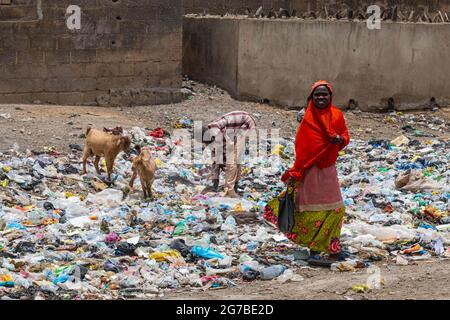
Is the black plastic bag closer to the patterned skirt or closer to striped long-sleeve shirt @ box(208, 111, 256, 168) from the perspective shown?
the patterned skirt

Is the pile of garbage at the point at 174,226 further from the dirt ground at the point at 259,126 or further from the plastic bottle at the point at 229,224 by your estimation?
the dirt ground at the point at 259,126

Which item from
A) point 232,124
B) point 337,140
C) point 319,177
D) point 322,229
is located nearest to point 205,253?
point 322,229

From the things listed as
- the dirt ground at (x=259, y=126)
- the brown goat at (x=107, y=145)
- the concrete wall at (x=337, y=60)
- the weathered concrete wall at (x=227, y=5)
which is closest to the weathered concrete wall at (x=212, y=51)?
the concrete wall at (x=337, y=60)

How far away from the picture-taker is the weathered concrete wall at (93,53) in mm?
14039

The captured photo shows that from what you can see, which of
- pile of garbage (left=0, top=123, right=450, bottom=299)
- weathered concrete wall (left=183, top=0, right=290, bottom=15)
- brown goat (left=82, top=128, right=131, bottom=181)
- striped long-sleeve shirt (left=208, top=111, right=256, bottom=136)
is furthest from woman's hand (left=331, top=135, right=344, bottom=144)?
weathered concrete wall (left=183, top=0, right=290, bottom=15)

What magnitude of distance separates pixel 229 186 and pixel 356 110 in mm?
6312

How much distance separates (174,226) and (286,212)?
1.44 meters

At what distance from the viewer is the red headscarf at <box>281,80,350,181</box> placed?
779cm

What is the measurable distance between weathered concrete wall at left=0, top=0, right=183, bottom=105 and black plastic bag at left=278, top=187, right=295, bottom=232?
23.6 feet

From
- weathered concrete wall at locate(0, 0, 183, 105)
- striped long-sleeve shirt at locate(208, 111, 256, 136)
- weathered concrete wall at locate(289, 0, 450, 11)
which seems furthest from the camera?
weathered concrete wall at locate(289, 0, 450, 11)

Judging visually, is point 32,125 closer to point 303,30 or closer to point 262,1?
point 303,30

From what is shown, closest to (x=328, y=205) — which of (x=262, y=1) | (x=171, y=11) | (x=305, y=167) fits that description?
(x=305, y=167)

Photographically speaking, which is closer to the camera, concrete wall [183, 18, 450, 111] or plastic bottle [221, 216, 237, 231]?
plastic bottle [221, 216, 237, 231]

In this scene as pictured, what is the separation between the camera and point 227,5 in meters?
18.6
